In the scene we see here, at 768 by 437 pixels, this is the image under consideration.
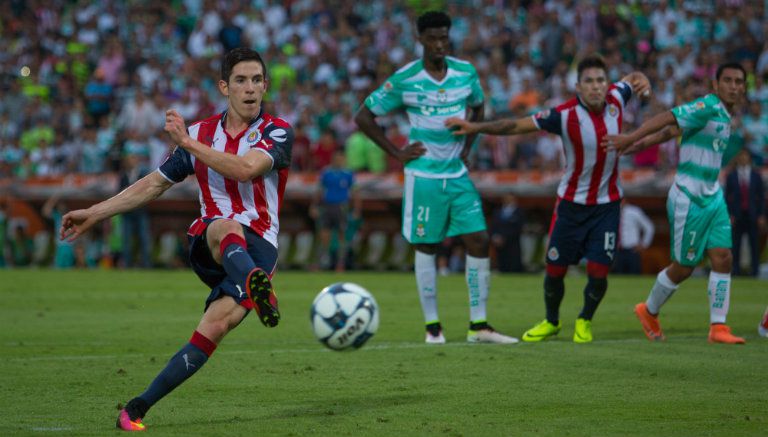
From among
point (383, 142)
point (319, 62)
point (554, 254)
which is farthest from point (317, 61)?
point (554, 254)

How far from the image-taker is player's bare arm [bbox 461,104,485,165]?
11.4m

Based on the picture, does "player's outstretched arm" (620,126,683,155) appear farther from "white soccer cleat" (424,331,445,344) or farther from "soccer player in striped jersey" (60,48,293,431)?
"soccer player in striped jersey" (60,48,293,431)

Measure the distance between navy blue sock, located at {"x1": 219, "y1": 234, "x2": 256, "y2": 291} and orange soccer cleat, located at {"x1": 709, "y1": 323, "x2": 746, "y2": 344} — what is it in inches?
211

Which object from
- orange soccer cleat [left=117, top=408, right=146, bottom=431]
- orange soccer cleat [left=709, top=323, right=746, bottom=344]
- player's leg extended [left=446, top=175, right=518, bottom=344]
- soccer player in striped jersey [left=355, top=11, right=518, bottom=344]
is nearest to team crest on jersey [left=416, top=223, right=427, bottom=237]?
soccer player in striped jersey [left=355, top=11, right=518, bottom=344]

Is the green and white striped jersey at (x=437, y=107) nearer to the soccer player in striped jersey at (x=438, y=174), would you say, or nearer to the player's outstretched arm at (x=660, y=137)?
the soccer player in striped jersey at (x=438, y=174)

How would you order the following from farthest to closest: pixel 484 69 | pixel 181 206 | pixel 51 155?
1. pixel 51 155
2. pixel 181 206
3. pixel 484 69

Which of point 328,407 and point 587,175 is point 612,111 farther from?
point 328,407

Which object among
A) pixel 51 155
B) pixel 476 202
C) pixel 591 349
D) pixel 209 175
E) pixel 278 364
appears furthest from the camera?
pixel 51 155

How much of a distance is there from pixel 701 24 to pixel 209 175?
18.0m

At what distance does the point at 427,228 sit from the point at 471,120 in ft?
3.78

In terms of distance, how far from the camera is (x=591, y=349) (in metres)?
10.4

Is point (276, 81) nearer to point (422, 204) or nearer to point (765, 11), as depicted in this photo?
point (765, 11)

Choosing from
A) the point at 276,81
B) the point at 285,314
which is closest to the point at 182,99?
the point at 276,81

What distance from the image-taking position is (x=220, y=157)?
684 centimetres
